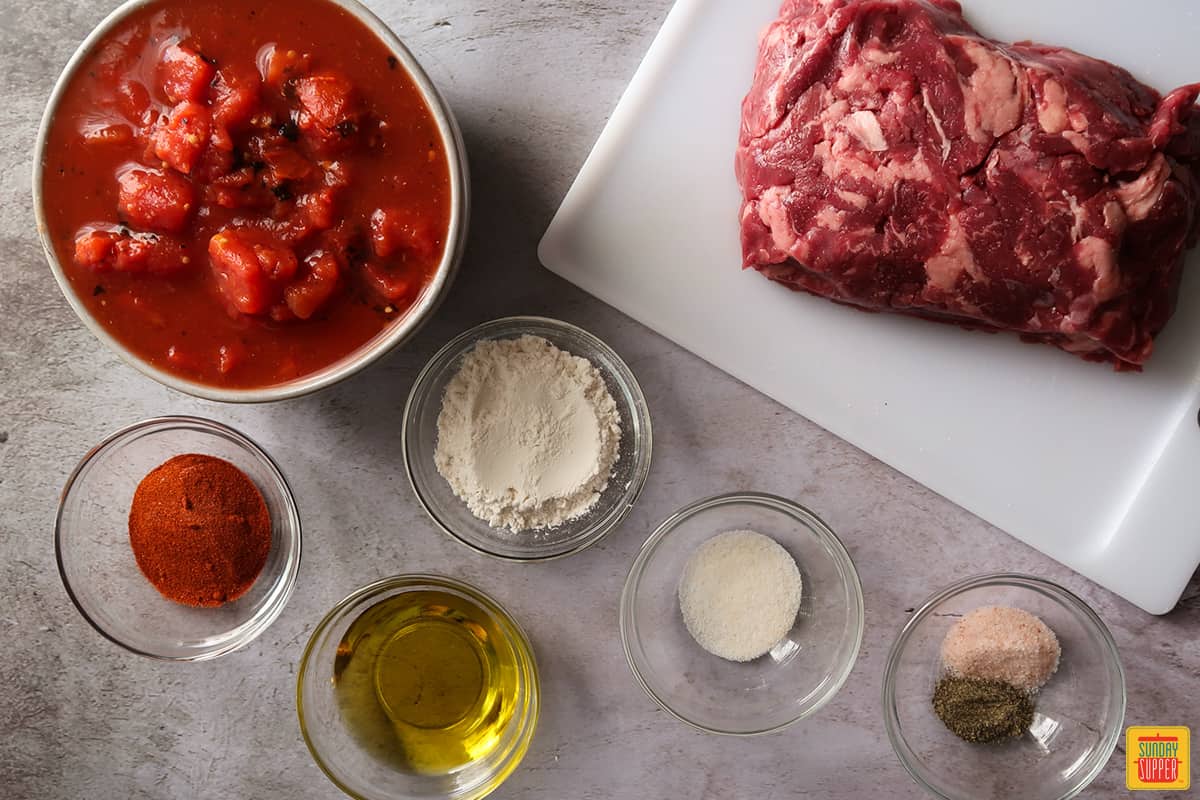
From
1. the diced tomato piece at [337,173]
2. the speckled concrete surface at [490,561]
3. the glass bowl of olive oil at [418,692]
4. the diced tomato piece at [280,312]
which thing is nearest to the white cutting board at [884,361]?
the speckled concrete surface at [490,561]

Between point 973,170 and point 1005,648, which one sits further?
point 1005,648

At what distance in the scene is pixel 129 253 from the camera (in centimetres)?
200

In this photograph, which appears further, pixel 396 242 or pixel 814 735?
pixel 814 735

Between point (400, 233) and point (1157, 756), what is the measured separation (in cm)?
246

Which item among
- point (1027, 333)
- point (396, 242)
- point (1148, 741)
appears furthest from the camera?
point (1148, 741)

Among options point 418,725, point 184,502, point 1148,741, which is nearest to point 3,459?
point 184,502

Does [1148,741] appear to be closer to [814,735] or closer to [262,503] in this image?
[814,735]

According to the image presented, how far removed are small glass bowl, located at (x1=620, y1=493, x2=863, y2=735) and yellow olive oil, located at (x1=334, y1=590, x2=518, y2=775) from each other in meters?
0.40

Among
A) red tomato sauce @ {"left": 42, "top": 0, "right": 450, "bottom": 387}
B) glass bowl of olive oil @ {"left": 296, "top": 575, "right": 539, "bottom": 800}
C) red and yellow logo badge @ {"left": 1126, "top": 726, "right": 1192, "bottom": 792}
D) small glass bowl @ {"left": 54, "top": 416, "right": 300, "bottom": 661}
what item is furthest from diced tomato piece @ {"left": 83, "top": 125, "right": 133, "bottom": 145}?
red and yellow logo badge @ {"left": 1126, "top": 726, "right": 1192, "bottom": 792}

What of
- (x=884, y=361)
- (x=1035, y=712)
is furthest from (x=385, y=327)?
(x=1035, y=712)

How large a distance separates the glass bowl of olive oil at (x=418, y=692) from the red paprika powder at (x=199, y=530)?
0.92ft

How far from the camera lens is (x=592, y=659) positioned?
2.58m

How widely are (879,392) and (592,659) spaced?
1.10 m

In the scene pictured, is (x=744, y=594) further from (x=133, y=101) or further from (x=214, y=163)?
(x=133, y=101)
